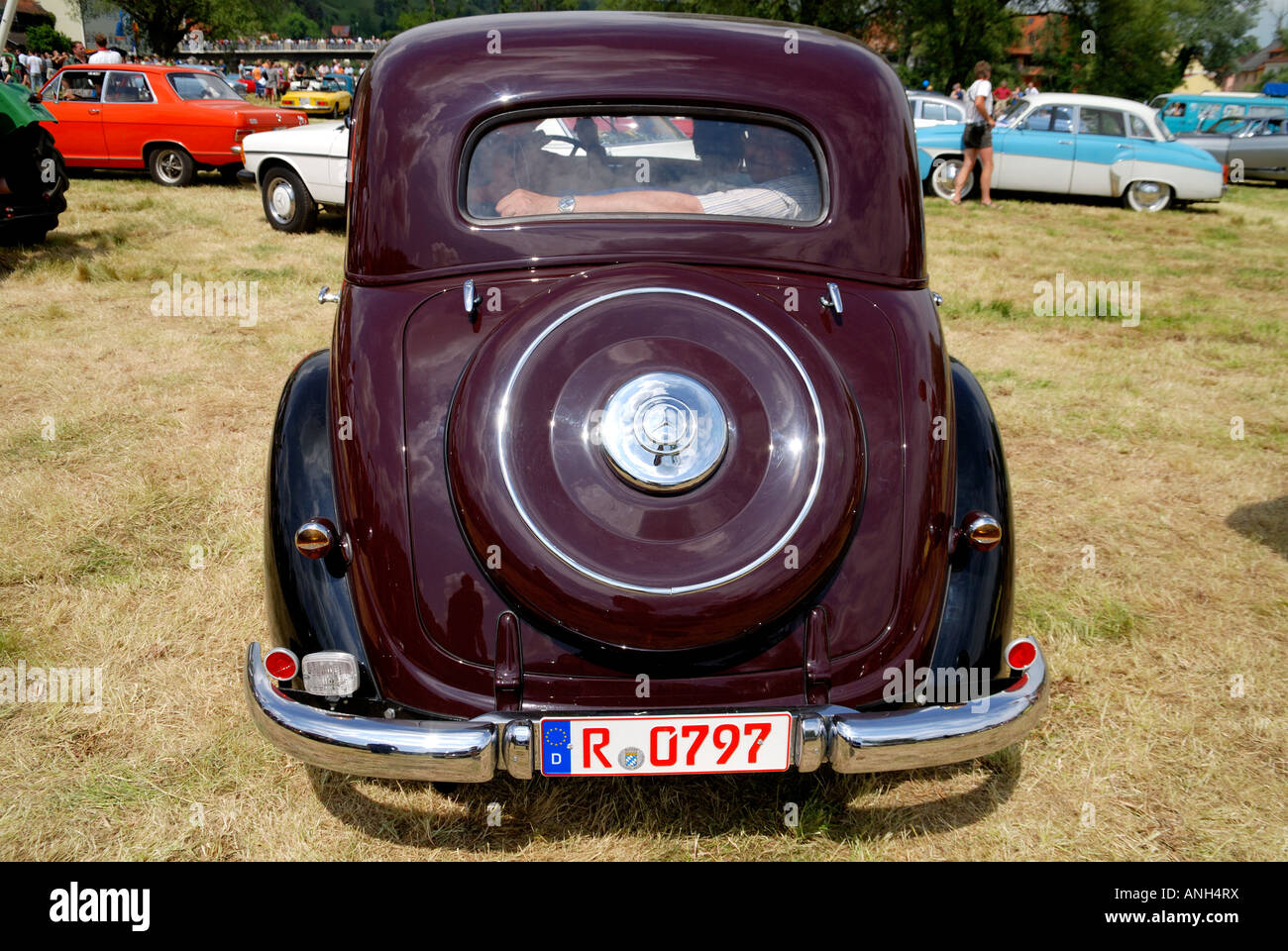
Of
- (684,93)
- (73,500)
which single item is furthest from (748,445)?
(73,500)

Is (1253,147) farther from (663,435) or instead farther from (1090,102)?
(663,435)

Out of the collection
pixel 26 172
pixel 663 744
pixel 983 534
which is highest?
pixel 26 172

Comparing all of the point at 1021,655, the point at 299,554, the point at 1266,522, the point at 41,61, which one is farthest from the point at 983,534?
the point at 41,61

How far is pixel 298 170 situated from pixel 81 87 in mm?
4684

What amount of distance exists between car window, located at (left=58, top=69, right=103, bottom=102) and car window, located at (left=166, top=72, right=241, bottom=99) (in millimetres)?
905

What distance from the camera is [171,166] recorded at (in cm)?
1252

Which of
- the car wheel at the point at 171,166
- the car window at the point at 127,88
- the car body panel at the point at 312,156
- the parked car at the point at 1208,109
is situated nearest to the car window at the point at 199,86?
the car window at the point at 127,88

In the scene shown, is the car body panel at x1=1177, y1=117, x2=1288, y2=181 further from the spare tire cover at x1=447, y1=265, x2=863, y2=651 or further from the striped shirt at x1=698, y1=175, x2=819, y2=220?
the spare tire cover at x1=447, y1=265, x2=863, y2=651

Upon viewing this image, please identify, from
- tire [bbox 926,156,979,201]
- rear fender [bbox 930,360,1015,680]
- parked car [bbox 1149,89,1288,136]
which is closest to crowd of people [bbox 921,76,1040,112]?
tire [bbox 926,156,979,201]

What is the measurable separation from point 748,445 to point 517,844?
1.23 metres

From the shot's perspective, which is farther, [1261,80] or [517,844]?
[1261,80]

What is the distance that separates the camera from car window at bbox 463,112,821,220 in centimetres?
280

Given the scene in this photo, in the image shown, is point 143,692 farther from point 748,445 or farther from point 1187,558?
point 1187,558

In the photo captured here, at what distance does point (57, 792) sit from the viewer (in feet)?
8.61
